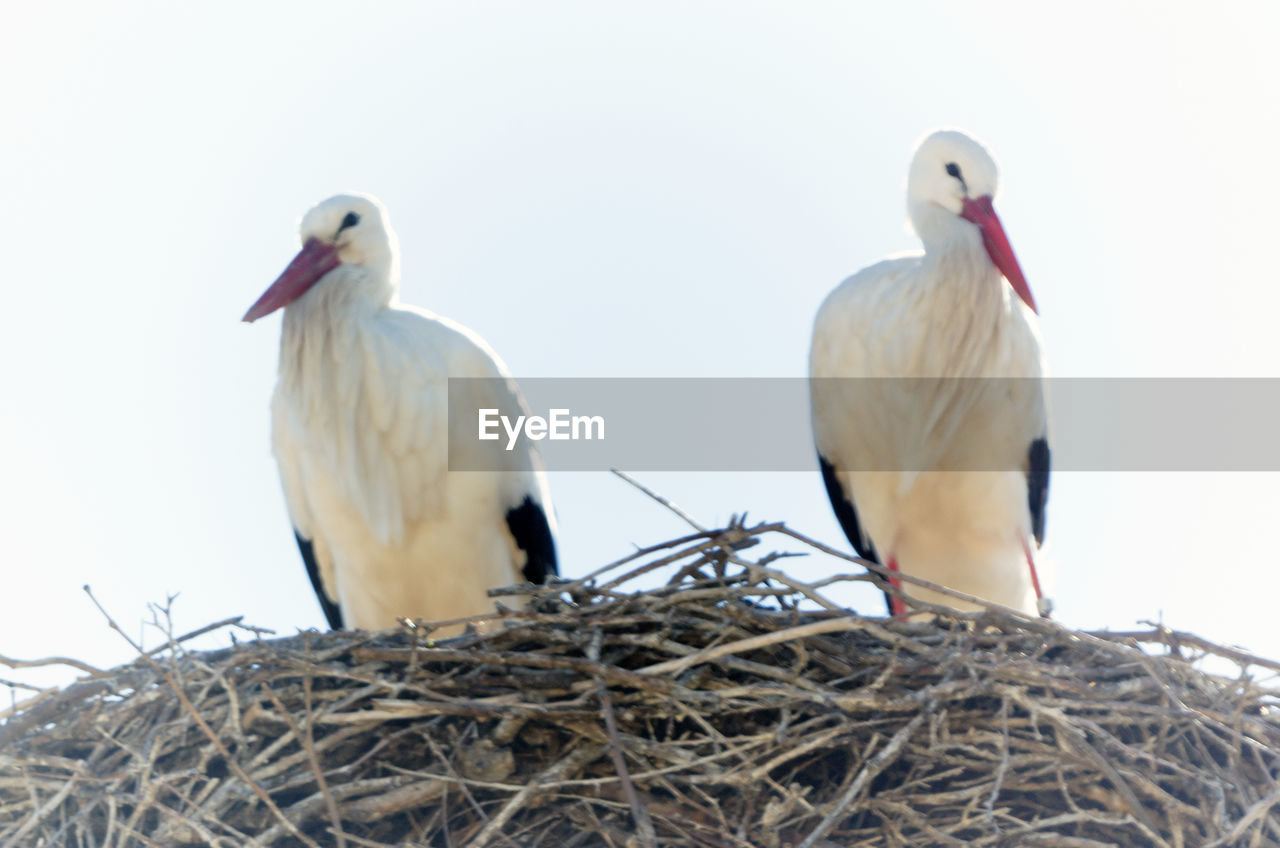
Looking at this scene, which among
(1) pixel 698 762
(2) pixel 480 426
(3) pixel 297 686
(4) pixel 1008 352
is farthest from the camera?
(4) pixel 1008 352

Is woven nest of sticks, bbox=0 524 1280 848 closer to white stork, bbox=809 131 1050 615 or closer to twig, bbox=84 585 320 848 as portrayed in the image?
twig, bbox=84 585 320 848

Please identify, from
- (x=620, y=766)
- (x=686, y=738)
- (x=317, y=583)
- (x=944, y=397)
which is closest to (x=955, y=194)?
(x=944, y=397)

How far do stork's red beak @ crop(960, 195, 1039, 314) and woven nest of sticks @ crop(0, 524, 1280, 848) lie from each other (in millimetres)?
1212

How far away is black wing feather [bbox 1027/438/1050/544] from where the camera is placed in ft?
12.8

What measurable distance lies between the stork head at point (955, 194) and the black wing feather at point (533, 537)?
1.04 metres

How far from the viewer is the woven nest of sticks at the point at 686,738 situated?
2.49 metres

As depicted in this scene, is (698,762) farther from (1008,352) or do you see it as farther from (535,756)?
(1008,352)

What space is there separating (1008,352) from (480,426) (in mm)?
1149

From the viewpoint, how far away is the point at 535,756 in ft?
A: 8.52

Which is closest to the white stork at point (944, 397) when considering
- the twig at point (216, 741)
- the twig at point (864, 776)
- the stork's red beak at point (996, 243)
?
the stork's red beak at point (996, 243)

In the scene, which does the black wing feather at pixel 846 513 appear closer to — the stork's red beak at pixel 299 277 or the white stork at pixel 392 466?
the white stork at pixel 392 466

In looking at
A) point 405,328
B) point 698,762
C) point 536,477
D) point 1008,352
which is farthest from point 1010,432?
point 698,762

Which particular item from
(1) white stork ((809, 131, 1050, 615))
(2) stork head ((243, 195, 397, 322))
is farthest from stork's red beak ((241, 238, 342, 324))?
(1) white stork ((809, 131, 1050, 615))

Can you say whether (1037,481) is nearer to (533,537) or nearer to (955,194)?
(955,194)
